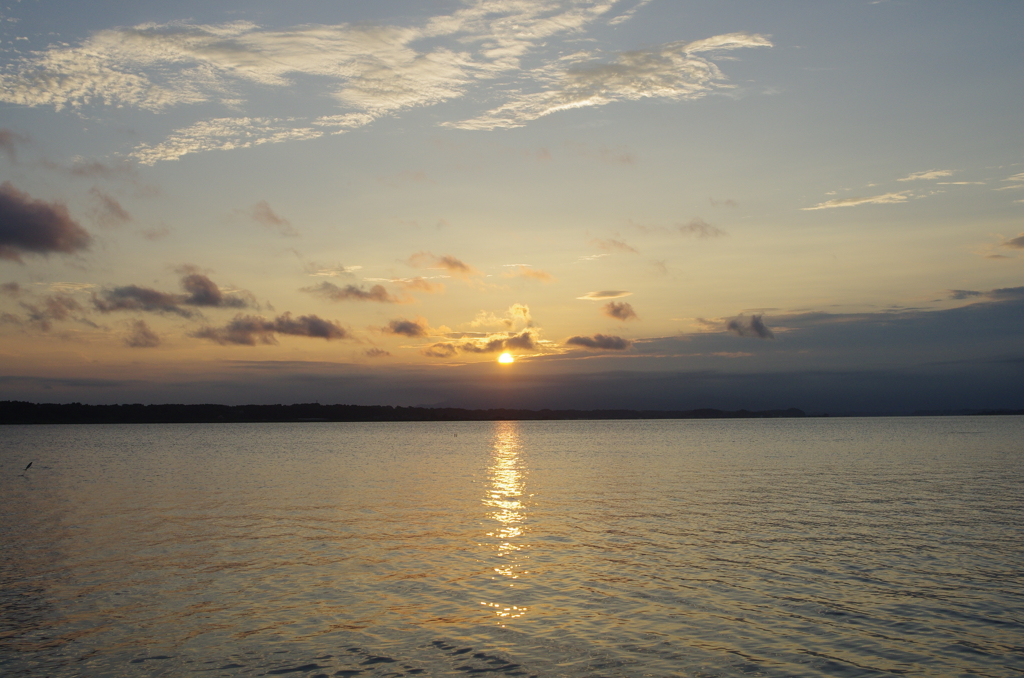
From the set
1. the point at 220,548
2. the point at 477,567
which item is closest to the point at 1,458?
the point at 220,548

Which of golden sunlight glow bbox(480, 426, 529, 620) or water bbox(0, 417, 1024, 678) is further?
golden sunlight glow bbox(480, 426, 529, 620)

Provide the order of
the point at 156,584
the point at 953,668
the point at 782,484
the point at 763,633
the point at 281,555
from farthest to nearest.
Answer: the point at 782,484 < the point at 281,555 < the point at 156,584 < the point at 763,633 < the point at 953,668

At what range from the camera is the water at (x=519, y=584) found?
17.5 meters

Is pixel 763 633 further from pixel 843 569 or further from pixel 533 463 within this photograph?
pixel 533 463

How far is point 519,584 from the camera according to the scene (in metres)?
24.5

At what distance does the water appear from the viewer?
57.4ft

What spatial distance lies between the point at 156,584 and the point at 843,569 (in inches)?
1007

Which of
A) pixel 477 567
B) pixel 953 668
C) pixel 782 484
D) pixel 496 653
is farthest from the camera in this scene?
pixel 782 484

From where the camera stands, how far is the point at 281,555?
98.1ft

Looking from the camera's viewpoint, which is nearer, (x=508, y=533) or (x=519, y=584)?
(x=519, y=584)

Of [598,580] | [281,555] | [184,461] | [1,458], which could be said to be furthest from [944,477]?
[1,458]

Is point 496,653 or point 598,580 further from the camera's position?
point 598,580

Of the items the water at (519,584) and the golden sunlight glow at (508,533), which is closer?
the water at (519,584)

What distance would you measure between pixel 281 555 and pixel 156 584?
575 cm
